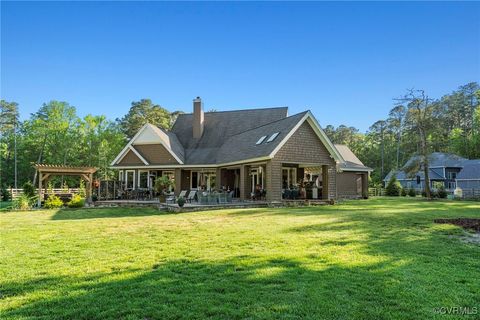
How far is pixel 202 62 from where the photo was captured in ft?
79.4

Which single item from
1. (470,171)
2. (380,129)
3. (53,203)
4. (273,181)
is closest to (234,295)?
(273,181)

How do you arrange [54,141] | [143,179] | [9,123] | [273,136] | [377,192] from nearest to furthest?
1. [273,136]
2. [143,179]
3. [377,192]
4. [54,141]
5. [9,123]

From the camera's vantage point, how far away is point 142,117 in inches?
2056

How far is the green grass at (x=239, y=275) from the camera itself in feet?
11.6

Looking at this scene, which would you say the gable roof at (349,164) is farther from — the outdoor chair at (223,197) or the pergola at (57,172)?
the pergola at (57,172)

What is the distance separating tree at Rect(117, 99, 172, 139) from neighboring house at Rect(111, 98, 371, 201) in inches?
904

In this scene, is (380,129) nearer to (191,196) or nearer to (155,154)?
(155,154)

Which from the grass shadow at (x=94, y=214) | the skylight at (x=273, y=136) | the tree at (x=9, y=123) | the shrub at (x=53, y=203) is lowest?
the grass shadow at (x=94, y=214)

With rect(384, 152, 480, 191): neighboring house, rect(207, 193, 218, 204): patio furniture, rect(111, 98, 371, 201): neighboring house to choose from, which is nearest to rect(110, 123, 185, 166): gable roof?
rect(111, 98, 371, 201): neighboring house

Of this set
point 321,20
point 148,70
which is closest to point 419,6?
point 321,20

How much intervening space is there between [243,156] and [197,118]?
30.6 feet

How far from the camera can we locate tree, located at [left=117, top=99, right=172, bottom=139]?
170 feet

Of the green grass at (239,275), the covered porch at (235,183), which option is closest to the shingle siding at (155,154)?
the covered porch at (235,183)

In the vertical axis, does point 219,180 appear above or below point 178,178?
below
